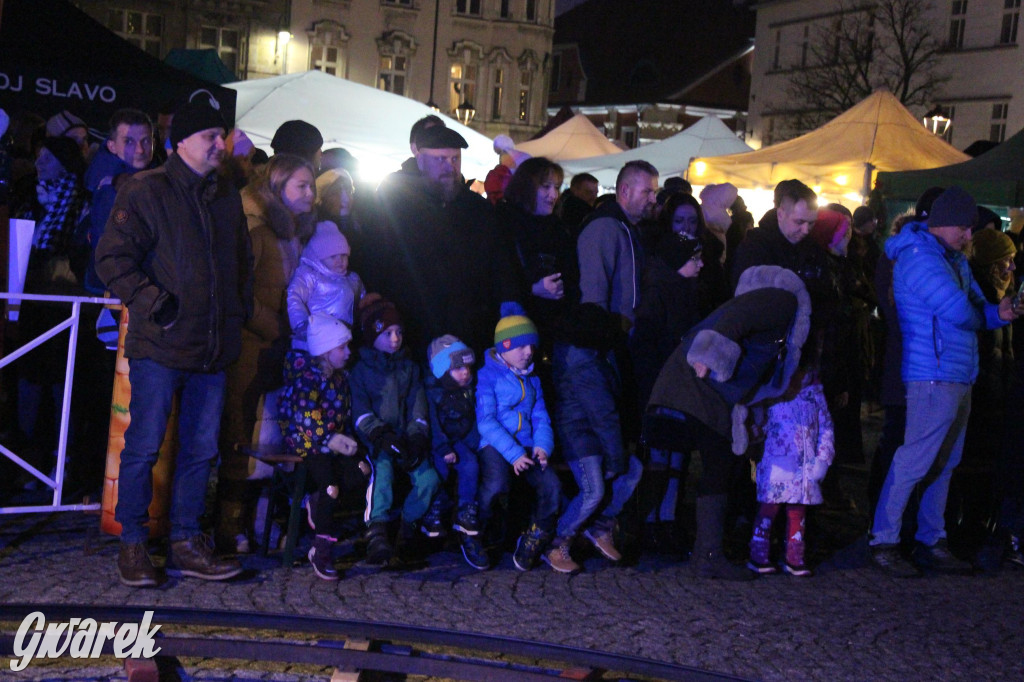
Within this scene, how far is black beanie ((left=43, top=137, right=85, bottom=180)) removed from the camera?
814 cm

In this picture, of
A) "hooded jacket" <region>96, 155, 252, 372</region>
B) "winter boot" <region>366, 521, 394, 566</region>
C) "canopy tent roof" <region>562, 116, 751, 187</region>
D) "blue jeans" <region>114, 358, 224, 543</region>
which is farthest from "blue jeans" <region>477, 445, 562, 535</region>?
"canopy tent roof" <region>562, 116, 751, 187</region>

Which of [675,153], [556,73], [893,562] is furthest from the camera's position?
[556,73]

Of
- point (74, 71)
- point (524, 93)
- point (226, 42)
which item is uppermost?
point (226, 42)

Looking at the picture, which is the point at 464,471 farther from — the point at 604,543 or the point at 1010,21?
the point at 1010,21

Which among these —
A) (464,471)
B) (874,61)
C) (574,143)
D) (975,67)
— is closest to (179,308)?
(464,471)

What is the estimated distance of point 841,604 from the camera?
22.0 feet

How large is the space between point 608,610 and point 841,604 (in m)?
1.35

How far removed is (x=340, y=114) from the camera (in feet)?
51.4

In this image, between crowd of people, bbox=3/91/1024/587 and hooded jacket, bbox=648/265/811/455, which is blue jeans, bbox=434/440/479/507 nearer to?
crowd of people, bbox=3/91/1024/587

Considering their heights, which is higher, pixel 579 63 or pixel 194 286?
pixel 579 63

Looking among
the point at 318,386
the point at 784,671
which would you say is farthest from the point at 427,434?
the point at 784,671

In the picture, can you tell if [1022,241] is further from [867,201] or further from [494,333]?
[867,201]

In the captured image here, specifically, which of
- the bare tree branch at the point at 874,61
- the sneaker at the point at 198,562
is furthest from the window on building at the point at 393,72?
the sneaker at the point at 198,562

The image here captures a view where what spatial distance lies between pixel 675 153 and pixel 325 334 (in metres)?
17.2
